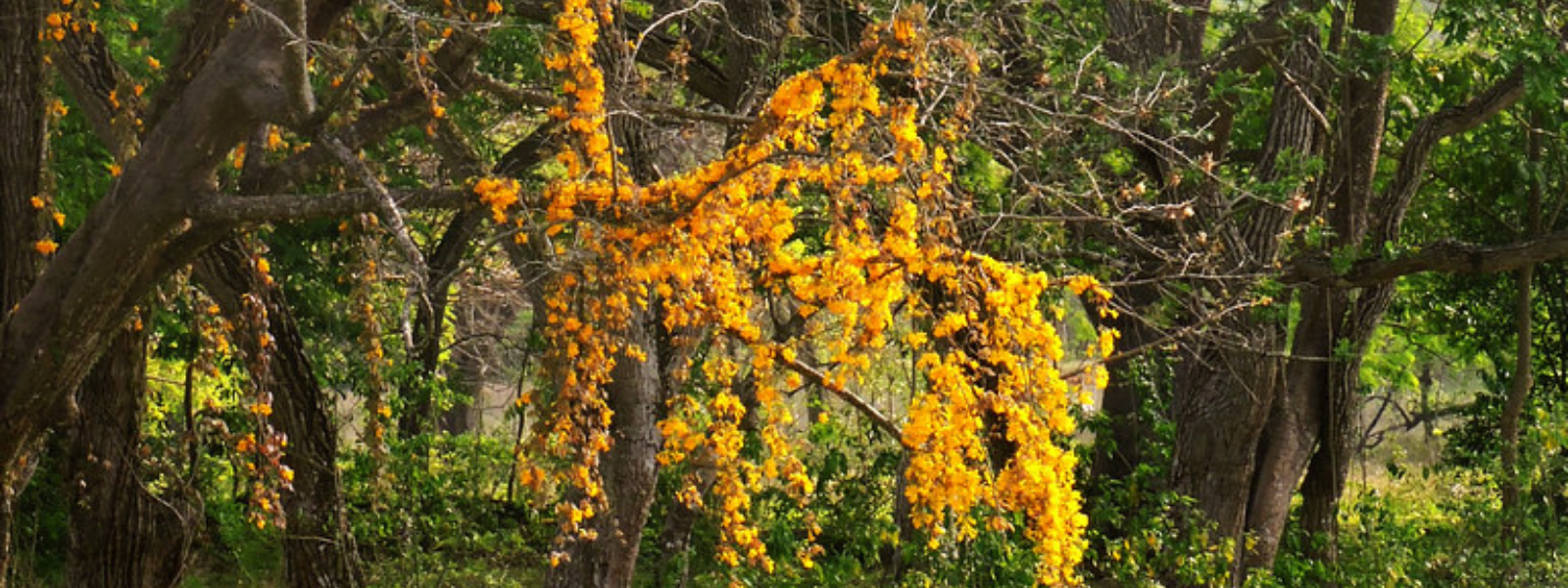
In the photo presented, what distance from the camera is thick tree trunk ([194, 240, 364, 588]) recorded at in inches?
281

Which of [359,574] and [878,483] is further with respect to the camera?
[878,483]

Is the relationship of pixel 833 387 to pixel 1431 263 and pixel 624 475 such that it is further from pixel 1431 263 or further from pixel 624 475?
pixel 1431 263

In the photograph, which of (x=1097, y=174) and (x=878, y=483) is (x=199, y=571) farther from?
(x=1097, y=174)

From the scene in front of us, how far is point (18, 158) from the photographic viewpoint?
254 inches

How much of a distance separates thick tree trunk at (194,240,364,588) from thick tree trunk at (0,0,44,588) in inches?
26.7

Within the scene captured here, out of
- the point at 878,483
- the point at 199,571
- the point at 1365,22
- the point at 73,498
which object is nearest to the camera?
the point at 73,498

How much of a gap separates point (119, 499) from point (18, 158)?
1682 millimetres

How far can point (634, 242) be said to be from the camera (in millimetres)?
4691

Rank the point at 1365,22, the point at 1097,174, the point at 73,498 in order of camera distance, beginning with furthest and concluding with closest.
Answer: the point at 1365,22 → the point at 1097,174 → the point at 73,498

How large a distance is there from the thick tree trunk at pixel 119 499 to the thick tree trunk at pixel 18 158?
1.92ft

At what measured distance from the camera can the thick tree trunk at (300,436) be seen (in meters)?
7.14

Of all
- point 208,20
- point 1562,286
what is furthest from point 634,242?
point 1562,286

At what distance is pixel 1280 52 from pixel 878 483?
322cm

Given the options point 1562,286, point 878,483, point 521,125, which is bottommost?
point 878,483
